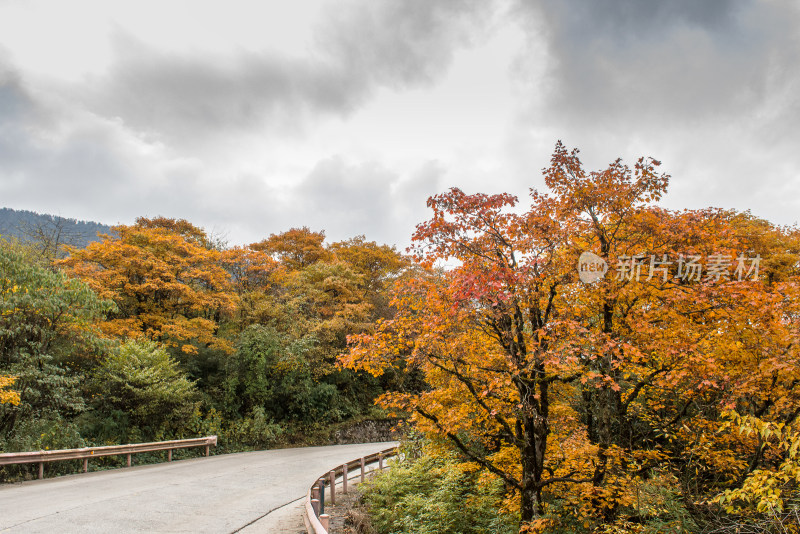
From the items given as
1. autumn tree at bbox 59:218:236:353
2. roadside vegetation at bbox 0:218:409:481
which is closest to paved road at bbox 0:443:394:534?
roadside vegetation at bbox 0:218:409:481

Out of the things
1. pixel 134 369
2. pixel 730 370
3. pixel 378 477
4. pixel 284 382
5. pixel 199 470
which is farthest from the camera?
pixel 284 382

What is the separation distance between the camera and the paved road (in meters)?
7.63

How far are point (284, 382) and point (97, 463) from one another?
31.5 feet

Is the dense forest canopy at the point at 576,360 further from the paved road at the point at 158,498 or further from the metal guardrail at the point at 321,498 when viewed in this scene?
the paved road at the point at 158,498

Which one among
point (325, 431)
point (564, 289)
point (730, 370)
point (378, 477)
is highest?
point (564, 289)

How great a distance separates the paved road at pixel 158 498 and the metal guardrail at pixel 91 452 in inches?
21.9

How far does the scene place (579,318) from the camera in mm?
8656

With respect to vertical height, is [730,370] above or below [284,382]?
above

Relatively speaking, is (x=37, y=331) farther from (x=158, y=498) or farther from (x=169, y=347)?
(x=169, y=347)

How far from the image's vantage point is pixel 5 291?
1320 centimetres

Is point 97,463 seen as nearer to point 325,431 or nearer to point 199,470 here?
point 199,470

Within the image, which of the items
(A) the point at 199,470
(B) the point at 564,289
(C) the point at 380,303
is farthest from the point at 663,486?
(C) the point at 380,303

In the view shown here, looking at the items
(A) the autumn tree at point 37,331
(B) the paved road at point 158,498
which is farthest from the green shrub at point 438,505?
(A) the autumn tree at point 37,331

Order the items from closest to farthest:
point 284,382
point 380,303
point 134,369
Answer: point 134,369 → point 284,382 → point 380,303
